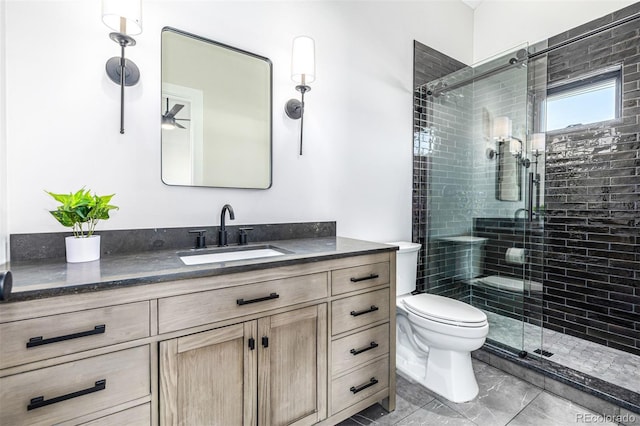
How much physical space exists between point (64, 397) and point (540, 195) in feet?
9.73

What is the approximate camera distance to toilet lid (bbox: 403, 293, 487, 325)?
1.72m

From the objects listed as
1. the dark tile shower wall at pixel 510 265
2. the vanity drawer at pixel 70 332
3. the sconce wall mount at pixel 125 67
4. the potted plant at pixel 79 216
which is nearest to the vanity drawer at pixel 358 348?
the vanity drawer at pixel 70 332

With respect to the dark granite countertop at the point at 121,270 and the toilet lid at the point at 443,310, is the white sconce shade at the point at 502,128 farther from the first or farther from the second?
the dark granite countertop at the point at 121,270

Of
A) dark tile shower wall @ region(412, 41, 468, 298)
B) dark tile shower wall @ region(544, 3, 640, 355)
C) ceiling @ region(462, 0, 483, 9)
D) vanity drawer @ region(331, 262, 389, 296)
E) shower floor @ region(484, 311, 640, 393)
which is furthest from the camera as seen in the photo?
ceiling @ region(462, 0, 483, 9)

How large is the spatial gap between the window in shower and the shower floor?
1.61 m

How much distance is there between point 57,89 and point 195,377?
4.20 feet

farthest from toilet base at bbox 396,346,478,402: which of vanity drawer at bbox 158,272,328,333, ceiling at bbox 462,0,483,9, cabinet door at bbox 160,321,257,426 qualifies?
ceiling at bbox 462,0,483,9

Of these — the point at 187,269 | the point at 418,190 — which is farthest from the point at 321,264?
the point at 418,190

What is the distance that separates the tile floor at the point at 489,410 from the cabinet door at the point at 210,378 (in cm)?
69

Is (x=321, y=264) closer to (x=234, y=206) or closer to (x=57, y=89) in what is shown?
(x=234, y=206)

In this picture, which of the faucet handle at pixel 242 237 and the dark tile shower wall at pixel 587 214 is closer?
the faucet handle at pixel 242 237

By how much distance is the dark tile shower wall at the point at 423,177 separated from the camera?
101 inches

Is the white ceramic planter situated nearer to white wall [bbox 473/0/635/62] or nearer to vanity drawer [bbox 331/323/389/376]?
vanity drawer [bbox 331/323/389/376]

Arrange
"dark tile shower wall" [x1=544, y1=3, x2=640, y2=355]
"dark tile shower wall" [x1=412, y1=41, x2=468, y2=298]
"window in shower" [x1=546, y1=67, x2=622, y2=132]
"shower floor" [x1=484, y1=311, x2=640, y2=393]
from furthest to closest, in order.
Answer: "dark tile shower wall" [x1=412, y1=41, x2=468, y2=298]
"window in shower" [x1=546, y1=67, x2=622, y2=132]
"dark tile shower wall" [x1=544, y1=3, x2=640, y2=355]
"shower floor" [x1=484, y1=311, x2=640, y2=393]
